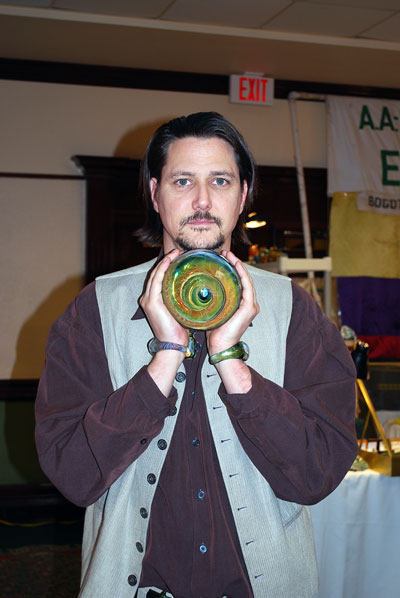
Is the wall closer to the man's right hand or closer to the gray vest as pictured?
the gray vest

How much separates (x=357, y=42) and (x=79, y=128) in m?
1.99

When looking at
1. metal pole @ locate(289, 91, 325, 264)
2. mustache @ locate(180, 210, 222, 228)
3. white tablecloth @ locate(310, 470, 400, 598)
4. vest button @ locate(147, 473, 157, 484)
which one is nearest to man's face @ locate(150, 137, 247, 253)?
mustache @ locate(180, 210, 222, 228)

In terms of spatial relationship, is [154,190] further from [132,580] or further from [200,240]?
[132,580]

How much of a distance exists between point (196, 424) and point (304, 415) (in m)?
0.22

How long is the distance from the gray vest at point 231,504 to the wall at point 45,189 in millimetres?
3315

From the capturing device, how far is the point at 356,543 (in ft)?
7.55

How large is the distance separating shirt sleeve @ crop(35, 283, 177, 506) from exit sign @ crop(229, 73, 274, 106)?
3859 mm

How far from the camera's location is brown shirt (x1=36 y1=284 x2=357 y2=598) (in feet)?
3.99

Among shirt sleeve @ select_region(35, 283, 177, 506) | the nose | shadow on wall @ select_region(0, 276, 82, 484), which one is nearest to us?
shirt sleeve @ select_region(35, 283, 177, 506)

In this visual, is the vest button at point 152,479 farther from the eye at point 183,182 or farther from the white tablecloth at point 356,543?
the white tablecloth at point 356,543

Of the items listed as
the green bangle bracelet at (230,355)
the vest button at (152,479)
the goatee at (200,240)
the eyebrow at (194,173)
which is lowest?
the vest button at (152,479)

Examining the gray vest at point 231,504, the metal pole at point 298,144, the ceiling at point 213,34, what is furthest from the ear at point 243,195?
the metal pole at point 298,144

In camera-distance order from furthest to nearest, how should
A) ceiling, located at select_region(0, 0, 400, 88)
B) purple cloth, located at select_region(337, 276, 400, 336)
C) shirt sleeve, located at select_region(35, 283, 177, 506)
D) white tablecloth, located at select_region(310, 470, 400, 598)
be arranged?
1. purple cloth, located at select_region(337, 276, 400, 336)
2. ceiling, located at select_region(0, 0, 400, 88)
3. white tablecloth, located at select_region(310, 470, 400, 598)
4. shirt sleeve, located at select_region(35, 283, 177, 506)

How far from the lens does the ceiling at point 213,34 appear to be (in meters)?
3.79
